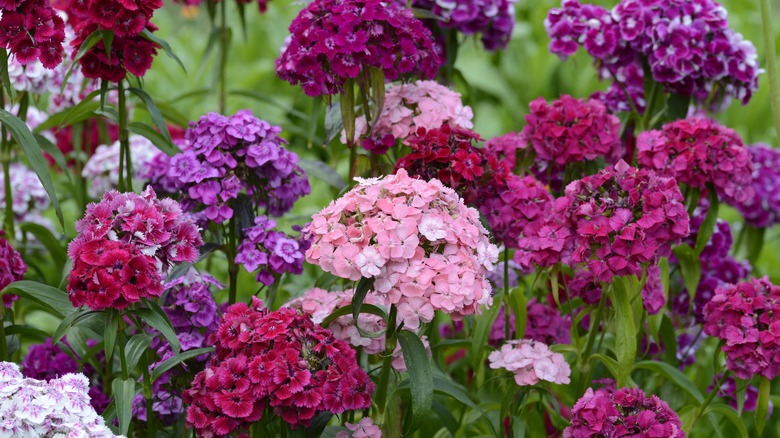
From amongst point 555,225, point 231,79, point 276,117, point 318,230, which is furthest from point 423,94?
point 231,79

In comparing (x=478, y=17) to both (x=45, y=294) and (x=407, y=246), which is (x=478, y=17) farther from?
(x=45, y=294)

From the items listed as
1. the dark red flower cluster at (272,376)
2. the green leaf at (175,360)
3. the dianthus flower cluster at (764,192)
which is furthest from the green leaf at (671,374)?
the dianthus flower cluster at (764,192)

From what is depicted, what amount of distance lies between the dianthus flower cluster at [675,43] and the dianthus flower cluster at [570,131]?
0.32 meters

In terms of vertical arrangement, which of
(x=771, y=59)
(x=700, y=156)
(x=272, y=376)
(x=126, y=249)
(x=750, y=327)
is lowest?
(x=272, y=376)

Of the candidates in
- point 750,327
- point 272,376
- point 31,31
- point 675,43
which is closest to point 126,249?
point 272,376

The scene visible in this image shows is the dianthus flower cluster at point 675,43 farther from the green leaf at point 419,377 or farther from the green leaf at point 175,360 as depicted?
the green leaf at point 175,360

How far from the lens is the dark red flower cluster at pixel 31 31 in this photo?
2.32 meters

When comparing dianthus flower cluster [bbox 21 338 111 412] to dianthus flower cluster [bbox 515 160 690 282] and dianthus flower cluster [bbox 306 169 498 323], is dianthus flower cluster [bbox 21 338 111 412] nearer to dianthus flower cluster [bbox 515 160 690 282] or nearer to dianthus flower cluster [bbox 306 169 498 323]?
dianthus flower cluster [bbox 306 169 498 323]

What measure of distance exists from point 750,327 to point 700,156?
54 cm

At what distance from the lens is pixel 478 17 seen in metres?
3.41

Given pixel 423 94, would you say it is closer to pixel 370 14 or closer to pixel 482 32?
pixel 370 14

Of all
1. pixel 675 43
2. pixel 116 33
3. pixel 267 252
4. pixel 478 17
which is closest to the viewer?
pixel 116 33

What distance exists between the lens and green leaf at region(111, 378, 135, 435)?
214 centimetres

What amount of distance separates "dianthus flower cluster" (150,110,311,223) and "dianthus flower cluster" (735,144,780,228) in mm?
2176
